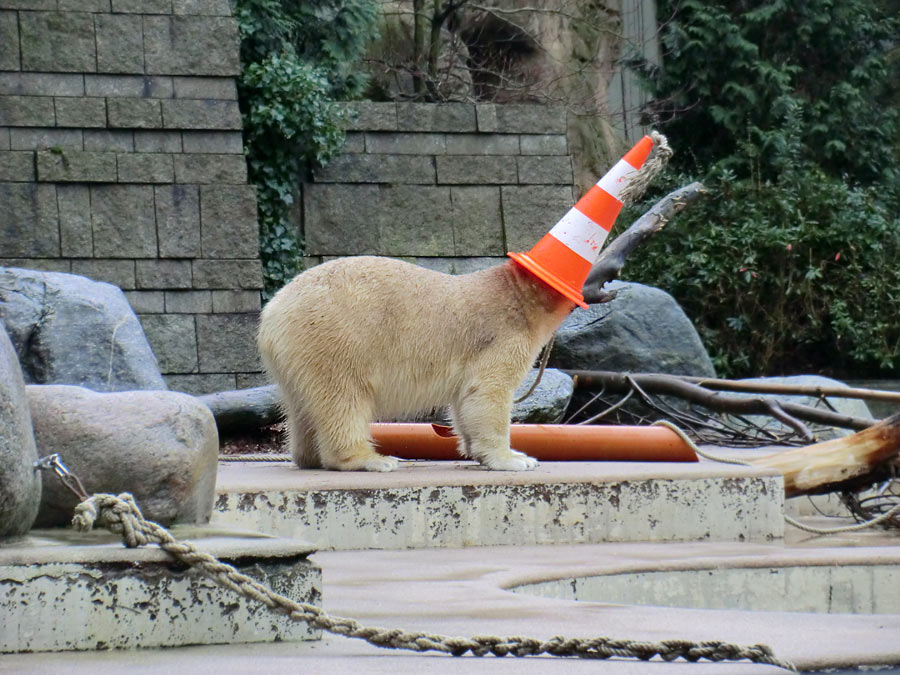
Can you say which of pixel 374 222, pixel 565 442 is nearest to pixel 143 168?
pixel 374 222

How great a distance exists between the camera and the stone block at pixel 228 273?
32.9 feet

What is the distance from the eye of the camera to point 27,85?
32.3 ft

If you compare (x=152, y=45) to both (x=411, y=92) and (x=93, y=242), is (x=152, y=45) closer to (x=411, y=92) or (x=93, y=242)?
(x=93, y=242)

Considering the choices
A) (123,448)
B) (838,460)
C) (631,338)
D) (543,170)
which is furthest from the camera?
(543,170)

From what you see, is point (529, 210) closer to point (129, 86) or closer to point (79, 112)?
point (129, 86)

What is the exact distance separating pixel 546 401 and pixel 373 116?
165 inches

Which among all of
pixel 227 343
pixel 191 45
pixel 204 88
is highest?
pixel 191 45

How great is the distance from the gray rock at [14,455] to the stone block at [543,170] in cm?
898

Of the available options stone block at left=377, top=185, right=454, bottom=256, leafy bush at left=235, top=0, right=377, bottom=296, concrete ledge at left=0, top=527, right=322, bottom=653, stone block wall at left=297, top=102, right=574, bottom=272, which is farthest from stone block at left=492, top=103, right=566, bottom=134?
concrete ledge at left=0, top=527, right=322, bottom=653

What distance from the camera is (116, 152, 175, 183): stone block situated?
9938 mm

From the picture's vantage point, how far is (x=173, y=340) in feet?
32.4

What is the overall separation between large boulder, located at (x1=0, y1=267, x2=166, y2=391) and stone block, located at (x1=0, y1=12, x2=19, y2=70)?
2434 millimetres

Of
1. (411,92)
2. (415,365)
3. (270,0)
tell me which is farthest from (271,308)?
(411,92)

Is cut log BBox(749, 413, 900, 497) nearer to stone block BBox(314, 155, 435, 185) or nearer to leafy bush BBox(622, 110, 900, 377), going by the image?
stone block BBox(314, 155, 435, 185)
